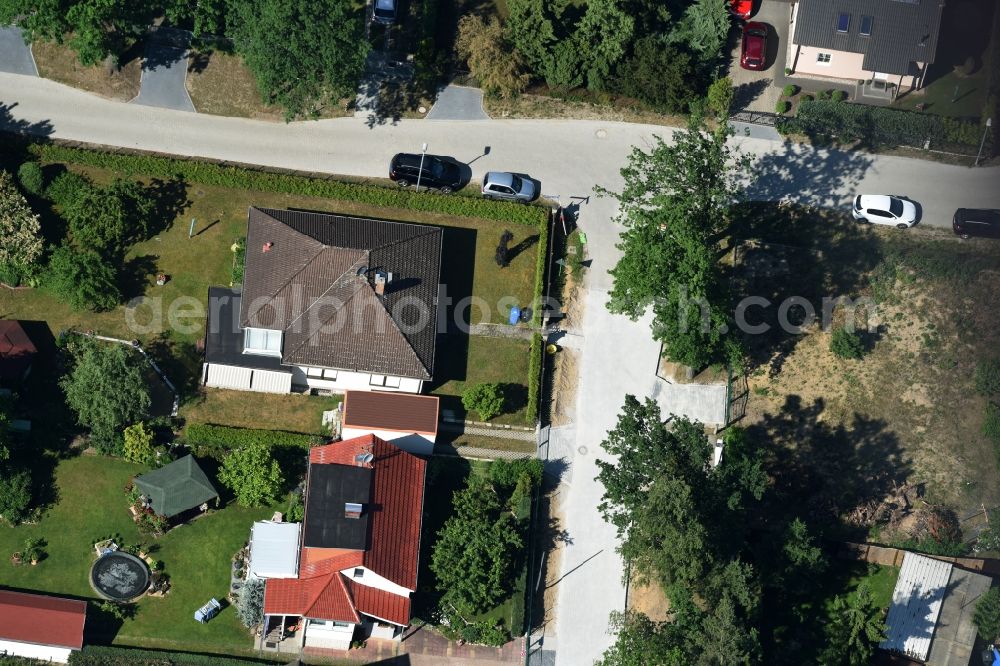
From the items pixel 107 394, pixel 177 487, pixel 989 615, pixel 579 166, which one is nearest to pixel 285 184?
pixel 107 394

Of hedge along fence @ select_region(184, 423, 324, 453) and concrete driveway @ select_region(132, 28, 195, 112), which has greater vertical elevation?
concrete driveway @ select_region(132, 28, 195, 112)

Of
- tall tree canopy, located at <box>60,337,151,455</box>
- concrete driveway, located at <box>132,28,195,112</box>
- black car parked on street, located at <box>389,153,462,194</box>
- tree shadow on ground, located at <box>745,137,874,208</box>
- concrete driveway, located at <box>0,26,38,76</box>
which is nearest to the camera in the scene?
Answer: tall tree canopy, located at <box>60,337,151,455</box>

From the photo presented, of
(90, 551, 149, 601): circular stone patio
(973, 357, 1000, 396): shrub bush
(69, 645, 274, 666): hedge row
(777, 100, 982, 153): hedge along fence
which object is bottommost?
(69, 645, 274, 666): hedge row

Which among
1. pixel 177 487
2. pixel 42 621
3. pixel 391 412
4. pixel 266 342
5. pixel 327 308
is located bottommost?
pixel 42 621

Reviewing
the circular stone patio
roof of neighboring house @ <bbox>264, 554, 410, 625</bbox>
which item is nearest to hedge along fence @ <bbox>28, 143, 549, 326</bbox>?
roof of neighboring house @ <bbox>264, 554, 410, 625</bbox>

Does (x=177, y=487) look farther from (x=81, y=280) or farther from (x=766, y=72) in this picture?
(x=766, y=72)

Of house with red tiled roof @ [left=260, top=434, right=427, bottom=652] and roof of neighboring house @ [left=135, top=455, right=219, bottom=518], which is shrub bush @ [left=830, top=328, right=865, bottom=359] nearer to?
house with red tiled roof @ [left=260, top=434, right=427, bottom=652]

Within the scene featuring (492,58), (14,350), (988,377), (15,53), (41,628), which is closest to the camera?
(41,628)

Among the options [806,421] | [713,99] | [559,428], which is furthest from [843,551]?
[713,99]
